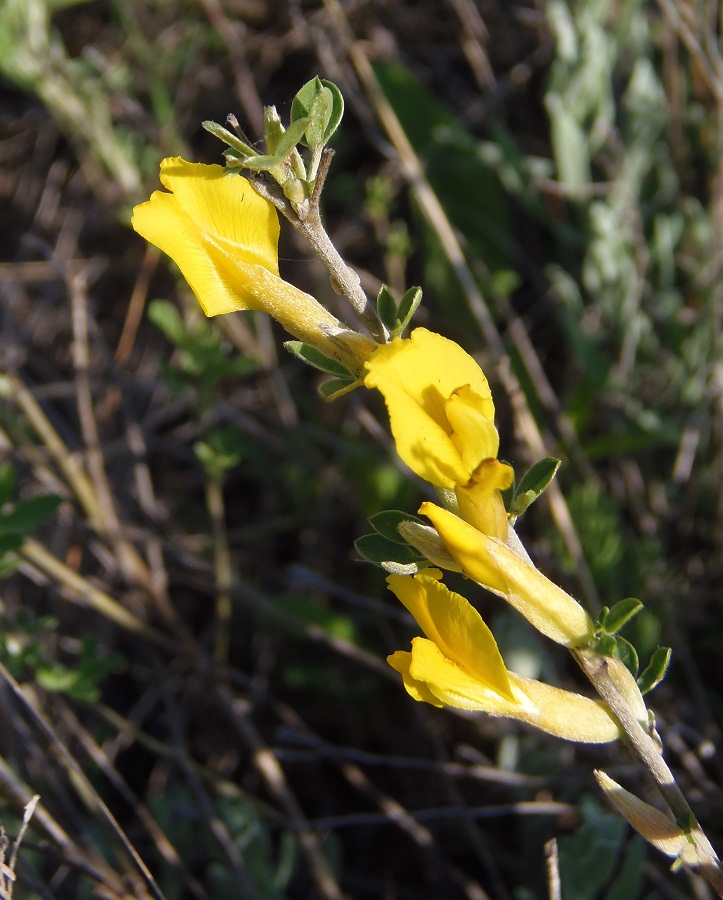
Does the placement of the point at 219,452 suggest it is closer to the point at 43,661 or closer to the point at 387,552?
the point at 43,661

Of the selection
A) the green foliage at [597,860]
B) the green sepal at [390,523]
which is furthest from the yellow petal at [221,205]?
the green foliage at [597,860]

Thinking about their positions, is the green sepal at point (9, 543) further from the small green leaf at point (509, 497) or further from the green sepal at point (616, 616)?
the green sepal at point (616, 616)

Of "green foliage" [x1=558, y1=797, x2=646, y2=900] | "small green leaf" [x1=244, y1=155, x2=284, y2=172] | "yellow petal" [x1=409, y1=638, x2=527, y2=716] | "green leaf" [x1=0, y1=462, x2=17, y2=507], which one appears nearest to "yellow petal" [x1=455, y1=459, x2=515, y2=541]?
"yellow petal" [x1=409, y1=638, x2=527, y2=716]

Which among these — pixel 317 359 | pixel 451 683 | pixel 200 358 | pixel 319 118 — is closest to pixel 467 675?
pixel 451 683

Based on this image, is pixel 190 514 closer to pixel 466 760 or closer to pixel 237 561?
pixel 237 561

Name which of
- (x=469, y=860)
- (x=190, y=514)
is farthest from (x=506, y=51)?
(x=469, y=860)

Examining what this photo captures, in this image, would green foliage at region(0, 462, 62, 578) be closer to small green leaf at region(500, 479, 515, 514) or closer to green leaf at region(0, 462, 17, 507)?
green leaf at region(0, 462, 17, 507)

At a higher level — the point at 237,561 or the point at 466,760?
the point at 237,561
